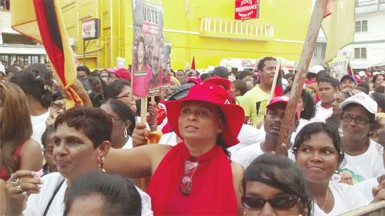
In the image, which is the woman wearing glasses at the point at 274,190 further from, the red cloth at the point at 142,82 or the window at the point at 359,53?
the window at the point at 359,53

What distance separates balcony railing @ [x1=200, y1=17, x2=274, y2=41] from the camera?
78.3 ft

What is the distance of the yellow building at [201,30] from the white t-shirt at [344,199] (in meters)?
18.1

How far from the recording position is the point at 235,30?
994 inches

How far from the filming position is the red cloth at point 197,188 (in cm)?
254

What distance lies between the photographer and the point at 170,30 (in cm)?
2272

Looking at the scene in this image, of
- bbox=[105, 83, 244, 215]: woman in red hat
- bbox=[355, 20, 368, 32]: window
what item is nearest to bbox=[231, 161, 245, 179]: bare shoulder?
bbox=[105, 83, 244, 215]: woman in red hat

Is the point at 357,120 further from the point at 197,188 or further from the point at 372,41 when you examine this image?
the point at 372,41

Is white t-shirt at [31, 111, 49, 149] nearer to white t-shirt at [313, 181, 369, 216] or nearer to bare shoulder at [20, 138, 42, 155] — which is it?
bare shoulder at [20, 138, 42, 155]

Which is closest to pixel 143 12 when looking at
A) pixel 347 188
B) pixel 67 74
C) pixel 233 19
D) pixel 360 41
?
pixel 67 74

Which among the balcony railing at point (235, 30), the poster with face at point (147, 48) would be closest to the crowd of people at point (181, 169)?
the poster with face at point (147, 48)

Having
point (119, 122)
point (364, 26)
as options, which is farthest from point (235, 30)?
point (119, 122)

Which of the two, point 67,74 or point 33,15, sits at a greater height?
point 33,15

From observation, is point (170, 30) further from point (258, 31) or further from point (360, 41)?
point (360, 41)

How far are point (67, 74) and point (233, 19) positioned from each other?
22.4 metres
